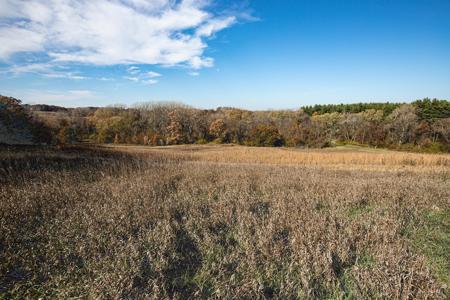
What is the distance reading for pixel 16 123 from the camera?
22.6 m

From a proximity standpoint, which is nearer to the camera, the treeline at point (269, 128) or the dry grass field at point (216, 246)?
the dry grass field at point (216, 246)

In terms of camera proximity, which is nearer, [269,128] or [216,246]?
[216,246]

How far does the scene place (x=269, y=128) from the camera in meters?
54.1

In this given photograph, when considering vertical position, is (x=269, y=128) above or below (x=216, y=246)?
below

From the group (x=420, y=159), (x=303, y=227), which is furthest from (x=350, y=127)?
(x=303, y=227)

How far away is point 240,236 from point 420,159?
25.2 metres

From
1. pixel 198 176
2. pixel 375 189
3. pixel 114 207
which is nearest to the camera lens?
pixel 114 207

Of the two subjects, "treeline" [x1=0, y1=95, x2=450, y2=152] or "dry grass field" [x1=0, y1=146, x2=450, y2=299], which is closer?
"dry grass field" [x1=0, y1=146, x2=450, y2=299]

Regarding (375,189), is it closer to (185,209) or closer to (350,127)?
(185,209)

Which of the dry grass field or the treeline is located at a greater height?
the dry grass field

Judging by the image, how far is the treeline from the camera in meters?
53.8

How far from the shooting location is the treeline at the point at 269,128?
53844mm

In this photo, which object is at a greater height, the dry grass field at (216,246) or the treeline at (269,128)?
the dry grass field at (216,246)

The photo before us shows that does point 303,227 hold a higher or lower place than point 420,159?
higher
